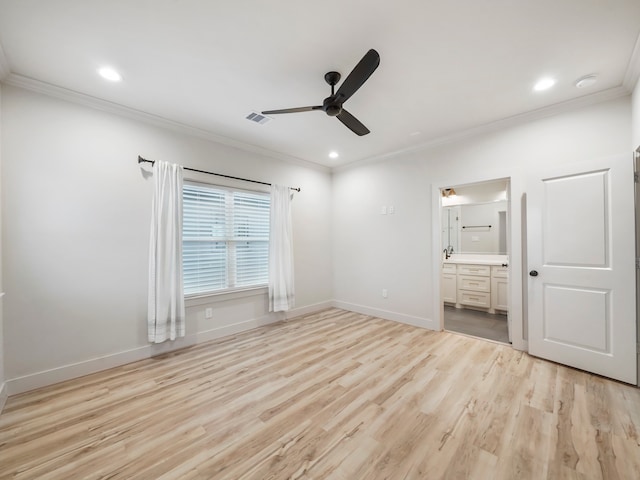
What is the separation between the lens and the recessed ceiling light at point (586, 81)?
90.1 inches

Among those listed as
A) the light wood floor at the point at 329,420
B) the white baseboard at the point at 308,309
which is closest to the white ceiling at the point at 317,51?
the light wood floor at the point at 329,420

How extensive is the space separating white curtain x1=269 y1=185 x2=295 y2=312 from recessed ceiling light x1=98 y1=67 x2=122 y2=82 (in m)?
2.11

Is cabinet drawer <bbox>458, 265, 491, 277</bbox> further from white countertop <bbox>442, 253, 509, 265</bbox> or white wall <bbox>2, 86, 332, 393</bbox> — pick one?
white wall <bbox>2, 86, 332, 393</bbox>

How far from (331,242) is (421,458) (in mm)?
3750

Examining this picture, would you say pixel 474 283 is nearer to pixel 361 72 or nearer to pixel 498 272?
pixel 498 272

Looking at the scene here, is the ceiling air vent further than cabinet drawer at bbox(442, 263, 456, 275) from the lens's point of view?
No

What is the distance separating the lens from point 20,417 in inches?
75.7

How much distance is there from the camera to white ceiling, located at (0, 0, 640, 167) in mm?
1639

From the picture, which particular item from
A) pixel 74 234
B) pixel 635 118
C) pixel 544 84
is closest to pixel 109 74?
pixel 74 234

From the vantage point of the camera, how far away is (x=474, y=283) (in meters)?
4.79

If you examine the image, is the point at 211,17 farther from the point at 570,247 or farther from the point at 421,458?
the point at 570,247

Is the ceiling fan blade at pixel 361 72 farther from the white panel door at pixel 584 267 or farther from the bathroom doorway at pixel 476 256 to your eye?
the bathroom doorway at pixel 476 256

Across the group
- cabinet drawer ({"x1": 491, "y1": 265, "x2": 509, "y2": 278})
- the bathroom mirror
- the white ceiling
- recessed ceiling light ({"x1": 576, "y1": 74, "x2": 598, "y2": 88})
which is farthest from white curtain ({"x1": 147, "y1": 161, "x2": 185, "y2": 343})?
cabinet drawer ({"x1": 491, "y1": 265, "x2": 509, "y2": 278})

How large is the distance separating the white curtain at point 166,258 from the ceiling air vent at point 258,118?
1041mm
